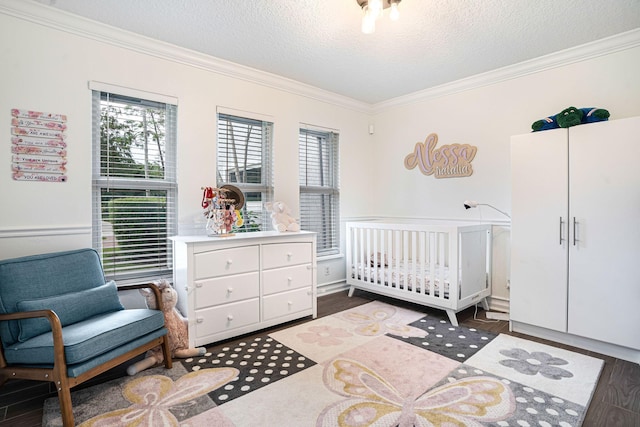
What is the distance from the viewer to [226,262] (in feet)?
8.67

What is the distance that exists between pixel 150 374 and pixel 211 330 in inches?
20.2

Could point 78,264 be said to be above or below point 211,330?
above

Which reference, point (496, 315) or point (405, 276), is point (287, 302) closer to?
point (405, 276)

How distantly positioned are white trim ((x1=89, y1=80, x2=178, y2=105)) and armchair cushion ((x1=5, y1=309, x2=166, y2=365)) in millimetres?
1684

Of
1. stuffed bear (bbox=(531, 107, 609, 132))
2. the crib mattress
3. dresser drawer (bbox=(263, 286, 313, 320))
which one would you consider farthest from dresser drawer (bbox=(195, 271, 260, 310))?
stuffed bear (bbox=(531, 107, 609, 132))

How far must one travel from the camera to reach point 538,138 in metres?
2.68

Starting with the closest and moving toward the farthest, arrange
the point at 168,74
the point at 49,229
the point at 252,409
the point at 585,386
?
1. the point at 252,409
2. the point at 585,386
3. the point at 49,229
4. the point at 168,74

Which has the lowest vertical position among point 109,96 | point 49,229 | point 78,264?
point 78,264

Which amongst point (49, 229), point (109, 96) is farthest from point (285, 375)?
point (109, 96)

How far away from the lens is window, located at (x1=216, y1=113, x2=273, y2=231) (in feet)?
10.6

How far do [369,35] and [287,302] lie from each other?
7.69 feet

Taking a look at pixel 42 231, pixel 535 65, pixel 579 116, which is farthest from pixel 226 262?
pixel 535 65

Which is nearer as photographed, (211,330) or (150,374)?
(150,374)

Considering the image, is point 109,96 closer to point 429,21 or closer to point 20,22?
point 20,22
